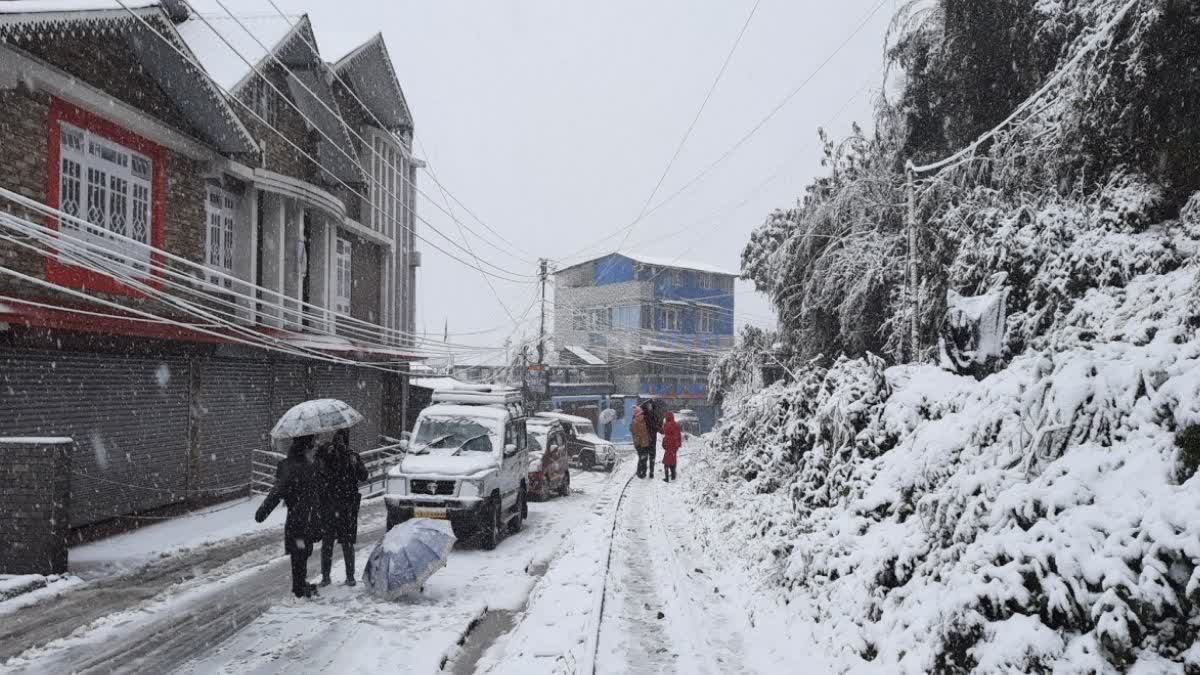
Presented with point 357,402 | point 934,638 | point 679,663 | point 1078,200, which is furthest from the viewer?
point 357,402

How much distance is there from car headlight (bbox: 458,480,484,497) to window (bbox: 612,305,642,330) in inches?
1653

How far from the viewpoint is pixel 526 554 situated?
37.4 ft

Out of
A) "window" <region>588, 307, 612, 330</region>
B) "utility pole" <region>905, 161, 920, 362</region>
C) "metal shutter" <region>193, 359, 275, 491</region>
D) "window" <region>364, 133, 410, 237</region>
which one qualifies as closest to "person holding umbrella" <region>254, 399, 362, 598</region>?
"utility pole" <region>905, 161, 920, 362</region>

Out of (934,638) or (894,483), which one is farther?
(894,483)

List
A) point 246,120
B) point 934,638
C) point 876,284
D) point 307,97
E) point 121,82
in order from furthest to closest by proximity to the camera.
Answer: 1. point 307,97
2. point 246,120
3. point 121,82
4. point 876,284
5. point 934,638

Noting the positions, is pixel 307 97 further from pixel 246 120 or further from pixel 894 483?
pixel 894 483

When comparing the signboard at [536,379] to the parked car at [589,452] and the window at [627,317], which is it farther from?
the window at [627,317]

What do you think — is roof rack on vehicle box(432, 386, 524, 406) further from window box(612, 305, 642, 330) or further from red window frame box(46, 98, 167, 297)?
window box(612, 305, 642, 330)

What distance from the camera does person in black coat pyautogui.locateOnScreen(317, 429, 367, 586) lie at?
28.6ft

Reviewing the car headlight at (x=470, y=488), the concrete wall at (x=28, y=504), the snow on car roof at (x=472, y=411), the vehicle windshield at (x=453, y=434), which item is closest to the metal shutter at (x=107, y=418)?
Answer: the concrete wall at (x=28, y=504)

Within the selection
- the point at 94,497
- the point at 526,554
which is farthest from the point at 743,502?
the point at 94,497

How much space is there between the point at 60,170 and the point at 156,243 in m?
2.49

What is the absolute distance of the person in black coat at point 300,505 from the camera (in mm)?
8328

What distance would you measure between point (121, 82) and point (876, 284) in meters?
14.0
